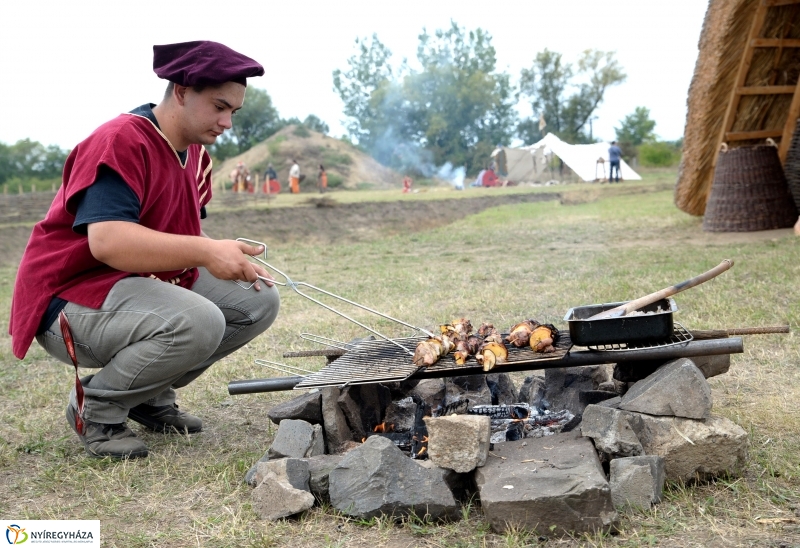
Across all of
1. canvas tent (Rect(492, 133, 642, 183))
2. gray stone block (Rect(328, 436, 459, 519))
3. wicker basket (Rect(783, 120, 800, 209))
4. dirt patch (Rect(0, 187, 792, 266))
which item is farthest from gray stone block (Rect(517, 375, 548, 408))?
canvas tent (Rect(492, 133, 642, 183))

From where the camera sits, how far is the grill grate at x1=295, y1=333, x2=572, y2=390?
9.61 ft

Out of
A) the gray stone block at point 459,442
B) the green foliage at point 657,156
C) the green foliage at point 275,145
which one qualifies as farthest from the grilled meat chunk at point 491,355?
the green foliage at point 657,156

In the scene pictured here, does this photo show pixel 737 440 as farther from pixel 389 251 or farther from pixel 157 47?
pixel 389 251

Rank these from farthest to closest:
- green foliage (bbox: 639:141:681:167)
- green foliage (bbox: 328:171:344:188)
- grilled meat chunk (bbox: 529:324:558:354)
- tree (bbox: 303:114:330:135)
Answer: tree (bbox: 303:114:330:135) < green foliage (bbox: 639:141:681:167) < green foliage (bbox: 328:171:344:188) < grilled meat chunk (bbox: 529:324:558:354)

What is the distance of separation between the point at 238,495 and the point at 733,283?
4904 mm

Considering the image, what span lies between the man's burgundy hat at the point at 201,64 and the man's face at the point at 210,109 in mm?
46

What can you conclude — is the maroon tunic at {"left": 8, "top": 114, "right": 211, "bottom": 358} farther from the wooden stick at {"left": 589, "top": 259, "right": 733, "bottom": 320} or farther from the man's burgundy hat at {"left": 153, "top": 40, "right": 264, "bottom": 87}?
the wooden stick at {"left": 589, "top": 259, "right": 733, "bottom": 320}

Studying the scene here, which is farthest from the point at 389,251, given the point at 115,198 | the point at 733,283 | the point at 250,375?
the point at 115,198

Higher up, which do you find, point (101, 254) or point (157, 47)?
point (157, 47)

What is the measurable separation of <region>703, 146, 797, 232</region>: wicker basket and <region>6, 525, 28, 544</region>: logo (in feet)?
29.4

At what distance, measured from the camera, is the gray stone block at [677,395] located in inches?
108

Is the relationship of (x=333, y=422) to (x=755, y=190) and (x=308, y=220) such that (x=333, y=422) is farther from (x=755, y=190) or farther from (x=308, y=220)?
(x=308, y=220)

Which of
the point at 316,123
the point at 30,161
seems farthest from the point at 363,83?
the point at 30,161

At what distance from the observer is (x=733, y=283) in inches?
251
